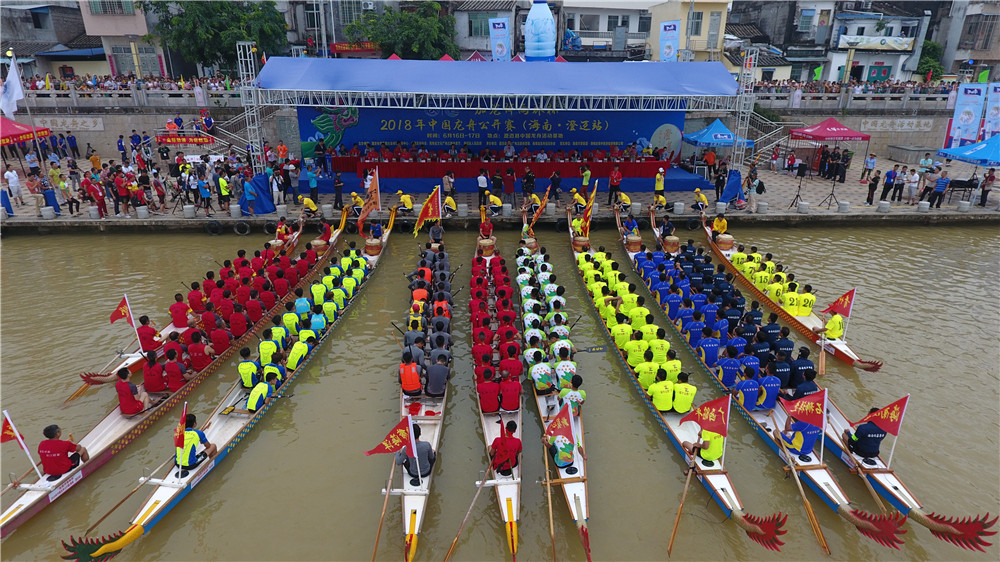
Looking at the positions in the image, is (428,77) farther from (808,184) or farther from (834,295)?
(808,184)

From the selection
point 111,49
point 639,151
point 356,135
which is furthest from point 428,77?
point 111,49

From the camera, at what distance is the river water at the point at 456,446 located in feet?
23.9

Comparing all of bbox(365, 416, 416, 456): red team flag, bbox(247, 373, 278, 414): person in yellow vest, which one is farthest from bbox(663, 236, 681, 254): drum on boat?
bbox(247, 373, 278, 414): person in yellow vest

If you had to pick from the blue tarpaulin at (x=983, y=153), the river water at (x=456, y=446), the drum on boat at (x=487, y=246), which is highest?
the blue tarpaulin at (x=983, y=153)

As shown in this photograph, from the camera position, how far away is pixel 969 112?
23.3 m

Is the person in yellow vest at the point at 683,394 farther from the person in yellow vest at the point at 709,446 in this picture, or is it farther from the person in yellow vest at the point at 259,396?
the person in yellow vest at the point at 259,396

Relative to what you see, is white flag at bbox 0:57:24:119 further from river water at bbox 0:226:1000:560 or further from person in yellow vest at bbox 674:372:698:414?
person in yellow vest at bbox 674:372:698:414

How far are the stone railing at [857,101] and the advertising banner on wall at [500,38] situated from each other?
13553 mm

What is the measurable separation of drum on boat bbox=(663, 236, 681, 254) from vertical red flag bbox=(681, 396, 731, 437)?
873 centimetres

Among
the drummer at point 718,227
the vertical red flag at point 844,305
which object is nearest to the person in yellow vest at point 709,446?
the vertical red flag at point 844,305

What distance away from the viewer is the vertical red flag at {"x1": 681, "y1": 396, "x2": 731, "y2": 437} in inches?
295

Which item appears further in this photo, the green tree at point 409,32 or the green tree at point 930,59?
the green tree at point 930,59

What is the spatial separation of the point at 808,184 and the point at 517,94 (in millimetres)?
13386

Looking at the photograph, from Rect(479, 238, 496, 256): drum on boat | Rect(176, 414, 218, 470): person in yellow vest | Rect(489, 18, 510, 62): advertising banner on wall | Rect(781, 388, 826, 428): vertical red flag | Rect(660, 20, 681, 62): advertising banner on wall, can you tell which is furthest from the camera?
Rect(660, 20, 681, 62): advertising banner on wall
